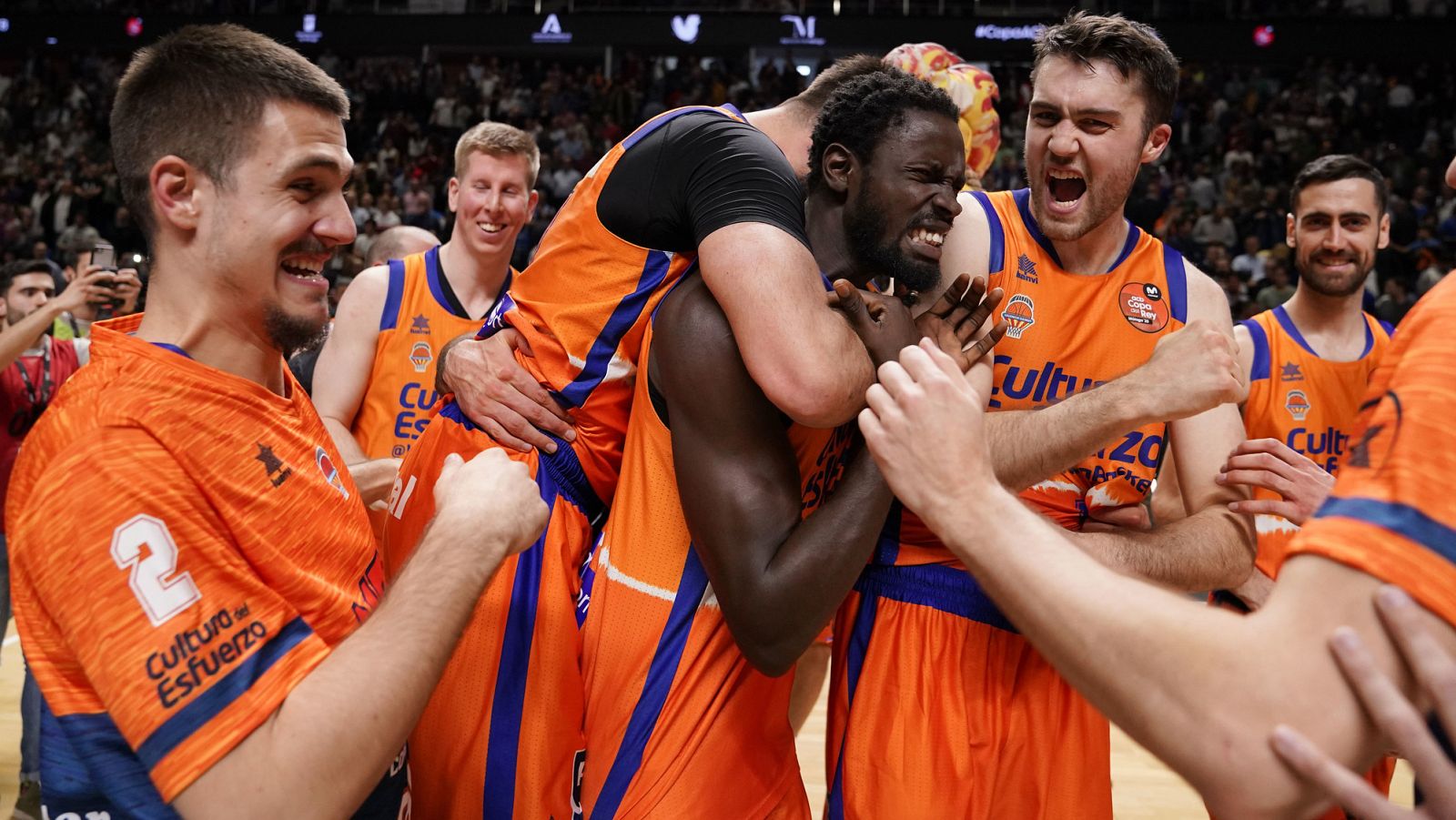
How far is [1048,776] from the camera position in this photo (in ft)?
7.59

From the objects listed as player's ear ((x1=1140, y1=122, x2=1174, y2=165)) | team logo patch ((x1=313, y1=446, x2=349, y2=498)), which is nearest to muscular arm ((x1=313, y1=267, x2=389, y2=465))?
team logo patch ((x1=313, y1=446, x2=349, y2=498))

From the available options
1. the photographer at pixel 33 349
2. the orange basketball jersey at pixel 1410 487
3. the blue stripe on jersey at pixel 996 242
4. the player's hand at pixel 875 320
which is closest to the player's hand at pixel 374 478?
the player's hand at pixel 875 320

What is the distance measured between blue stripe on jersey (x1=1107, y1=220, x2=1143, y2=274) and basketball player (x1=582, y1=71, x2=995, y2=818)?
58 centimetres

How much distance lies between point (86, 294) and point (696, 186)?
4.37m

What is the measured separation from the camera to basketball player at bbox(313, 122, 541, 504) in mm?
4398

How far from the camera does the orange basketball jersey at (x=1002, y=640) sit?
229cm

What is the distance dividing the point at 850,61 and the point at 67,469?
206cm

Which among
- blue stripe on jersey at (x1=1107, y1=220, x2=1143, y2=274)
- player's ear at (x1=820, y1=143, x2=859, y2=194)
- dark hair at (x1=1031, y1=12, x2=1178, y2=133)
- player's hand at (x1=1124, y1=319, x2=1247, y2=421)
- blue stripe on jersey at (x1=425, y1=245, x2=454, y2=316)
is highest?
dark hair at (x1=1031, y1=12, x2=1178, y2=133)

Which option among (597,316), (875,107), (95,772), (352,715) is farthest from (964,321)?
(95,772)

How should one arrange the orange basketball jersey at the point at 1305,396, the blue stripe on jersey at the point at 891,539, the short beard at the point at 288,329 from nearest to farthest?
1. the short beard at the point at 288,329
2. the blue stripe on jersey at the point at 891,539
3. the orange basketball jersey at the point at 1305,396

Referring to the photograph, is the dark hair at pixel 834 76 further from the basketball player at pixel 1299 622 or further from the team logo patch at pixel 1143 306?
the basketball player at pixel 1299 622

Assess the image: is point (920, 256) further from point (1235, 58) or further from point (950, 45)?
point (1235, 58)

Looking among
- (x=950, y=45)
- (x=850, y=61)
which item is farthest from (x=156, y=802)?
(x=950, y=45)

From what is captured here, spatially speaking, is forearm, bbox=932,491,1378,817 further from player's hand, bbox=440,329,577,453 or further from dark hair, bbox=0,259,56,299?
dark hair, bbox=0,259,56,299
